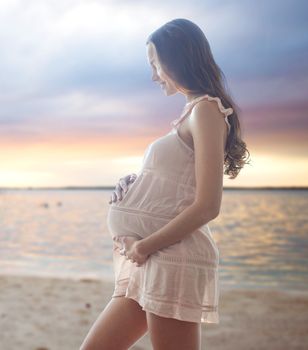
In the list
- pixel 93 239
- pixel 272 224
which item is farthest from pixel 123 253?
pixel 272 224

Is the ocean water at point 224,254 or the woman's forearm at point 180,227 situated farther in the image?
the ocean water at point 224,254

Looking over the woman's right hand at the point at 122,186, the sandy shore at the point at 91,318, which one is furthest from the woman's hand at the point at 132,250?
the sandy shore at the point at 91,318

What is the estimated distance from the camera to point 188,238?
1248mm

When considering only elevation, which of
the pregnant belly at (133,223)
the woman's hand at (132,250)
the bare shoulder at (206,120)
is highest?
the bare shoulder at (206,120)

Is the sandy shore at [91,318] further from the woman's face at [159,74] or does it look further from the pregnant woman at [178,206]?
the woman's face at [159,74]

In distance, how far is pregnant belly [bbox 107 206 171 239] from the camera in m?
1.28

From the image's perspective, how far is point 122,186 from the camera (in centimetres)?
136

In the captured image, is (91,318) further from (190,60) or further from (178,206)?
(190,60)

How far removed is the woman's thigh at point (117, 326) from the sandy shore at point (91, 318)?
185cm

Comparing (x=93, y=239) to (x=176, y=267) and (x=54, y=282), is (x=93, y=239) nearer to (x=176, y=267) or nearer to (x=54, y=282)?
(x=54, y=282)

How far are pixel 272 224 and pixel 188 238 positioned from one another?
578 inches

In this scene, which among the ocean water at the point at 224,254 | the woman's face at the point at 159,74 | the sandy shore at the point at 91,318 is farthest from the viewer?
the ocean water at the point at 224,254

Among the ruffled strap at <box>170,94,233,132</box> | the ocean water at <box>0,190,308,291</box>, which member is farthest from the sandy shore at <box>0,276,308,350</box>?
the ruffled strap at <box>170,94,233,132</box>

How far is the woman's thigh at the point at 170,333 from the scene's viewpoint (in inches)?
48.9
